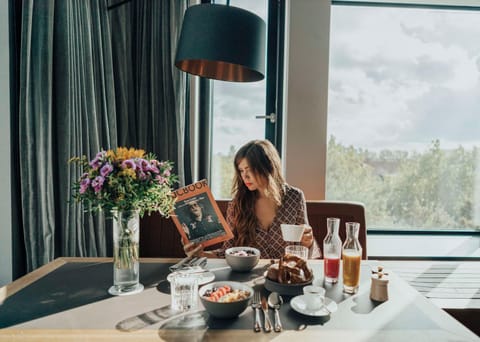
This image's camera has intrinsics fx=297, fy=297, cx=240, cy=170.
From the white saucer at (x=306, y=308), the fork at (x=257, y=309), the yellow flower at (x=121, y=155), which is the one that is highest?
the yellow flower at (x=121, y=155)

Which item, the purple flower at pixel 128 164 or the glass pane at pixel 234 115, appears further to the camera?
the glass pane at pixel 234 115

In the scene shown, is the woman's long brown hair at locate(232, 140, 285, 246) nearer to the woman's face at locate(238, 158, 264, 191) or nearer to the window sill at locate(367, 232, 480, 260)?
the woman's face at locate(238, 158, 264, 191)

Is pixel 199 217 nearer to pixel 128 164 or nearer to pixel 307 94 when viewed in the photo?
pixel 128 164

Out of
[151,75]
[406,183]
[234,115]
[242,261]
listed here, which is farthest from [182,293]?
[406,183]

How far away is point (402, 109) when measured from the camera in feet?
8.47

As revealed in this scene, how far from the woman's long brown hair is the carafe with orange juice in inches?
23.7

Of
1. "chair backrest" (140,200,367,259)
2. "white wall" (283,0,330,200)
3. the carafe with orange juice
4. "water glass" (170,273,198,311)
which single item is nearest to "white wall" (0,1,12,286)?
"chair backrest" (140,200,367,259)

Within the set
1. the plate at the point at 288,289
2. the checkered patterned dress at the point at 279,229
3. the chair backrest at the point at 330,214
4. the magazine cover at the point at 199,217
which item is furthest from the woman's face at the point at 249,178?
the plate at the point at 288,289

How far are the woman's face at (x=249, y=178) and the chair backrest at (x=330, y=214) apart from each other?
48cm

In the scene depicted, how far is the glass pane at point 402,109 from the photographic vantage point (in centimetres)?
255

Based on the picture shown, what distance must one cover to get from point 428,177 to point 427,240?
0.56m

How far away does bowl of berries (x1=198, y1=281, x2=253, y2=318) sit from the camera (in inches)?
32.6

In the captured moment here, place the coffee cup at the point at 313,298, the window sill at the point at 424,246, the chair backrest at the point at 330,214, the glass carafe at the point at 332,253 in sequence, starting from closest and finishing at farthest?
the coffee cup at the point at 313,298 → the glass carafe at the point at 332,253 → the chair backrest at the point at 330,214 → the window sill at the point at 424,246

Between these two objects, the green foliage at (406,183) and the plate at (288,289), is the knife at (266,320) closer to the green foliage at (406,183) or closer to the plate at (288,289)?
the plate at (288,289)
